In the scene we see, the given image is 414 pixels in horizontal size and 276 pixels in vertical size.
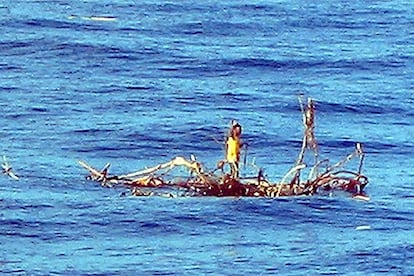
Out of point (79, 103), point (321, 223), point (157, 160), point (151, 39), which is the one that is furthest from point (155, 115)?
point (321, 223)

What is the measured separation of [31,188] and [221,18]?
1166 centimetres

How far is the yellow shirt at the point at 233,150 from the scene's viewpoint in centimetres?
1377

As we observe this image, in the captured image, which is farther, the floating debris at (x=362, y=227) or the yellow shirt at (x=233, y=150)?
the floating debris at (x=362, y=227)

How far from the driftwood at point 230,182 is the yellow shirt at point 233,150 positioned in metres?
0.10

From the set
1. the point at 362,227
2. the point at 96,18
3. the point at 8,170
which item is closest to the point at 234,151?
the point at 362,227

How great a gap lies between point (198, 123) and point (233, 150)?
5817mm

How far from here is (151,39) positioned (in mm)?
24438

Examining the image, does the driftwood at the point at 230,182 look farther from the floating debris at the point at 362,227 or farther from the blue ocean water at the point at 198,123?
the floating debris at the point at 362,227

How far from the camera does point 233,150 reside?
13.8 m

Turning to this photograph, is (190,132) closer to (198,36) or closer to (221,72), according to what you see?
(221,72)

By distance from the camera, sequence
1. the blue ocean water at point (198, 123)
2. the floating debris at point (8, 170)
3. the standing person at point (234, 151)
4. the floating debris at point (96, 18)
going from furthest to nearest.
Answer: the floating debris at point (96, 18)
the floating debris at point (8, 170)
the standing person at point (234, 151)
the blue ocean water at point (198, 123)

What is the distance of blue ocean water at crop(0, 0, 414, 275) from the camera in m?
13.0

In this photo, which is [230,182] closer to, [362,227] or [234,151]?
[234,151]

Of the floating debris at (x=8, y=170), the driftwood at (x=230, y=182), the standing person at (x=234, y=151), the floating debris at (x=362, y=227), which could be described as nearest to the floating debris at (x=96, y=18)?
the floating debris at (x=8, y=170)
